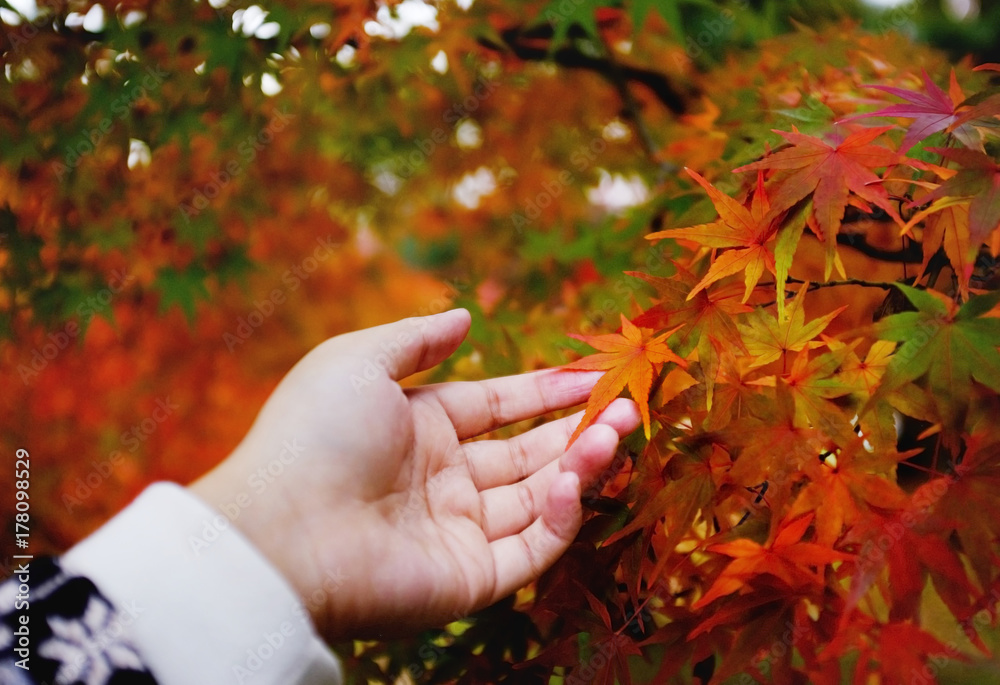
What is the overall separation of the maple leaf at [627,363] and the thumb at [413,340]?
265mm

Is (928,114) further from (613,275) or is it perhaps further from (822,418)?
(613,275)

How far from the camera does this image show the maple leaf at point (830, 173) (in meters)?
0.71

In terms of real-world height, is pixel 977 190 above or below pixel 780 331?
above

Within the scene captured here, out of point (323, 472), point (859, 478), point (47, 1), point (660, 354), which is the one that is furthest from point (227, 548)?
point (47, 1)

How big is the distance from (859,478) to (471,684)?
2.06 feet

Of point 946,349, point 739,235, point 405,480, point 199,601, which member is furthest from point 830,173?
point 199,601

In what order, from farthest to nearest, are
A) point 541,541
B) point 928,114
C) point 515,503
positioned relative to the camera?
point 515,503 → point 541,541 → point 928,114

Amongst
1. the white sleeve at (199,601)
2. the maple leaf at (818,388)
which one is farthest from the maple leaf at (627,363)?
the white sleeve at (199,601)

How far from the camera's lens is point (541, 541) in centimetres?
93

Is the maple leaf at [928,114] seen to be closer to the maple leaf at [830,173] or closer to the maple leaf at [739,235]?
the maple leaf at [830,173]

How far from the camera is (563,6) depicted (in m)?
1.40

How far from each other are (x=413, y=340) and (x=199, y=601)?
0.45 m

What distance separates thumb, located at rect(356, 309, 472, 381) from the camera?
3.21 feet

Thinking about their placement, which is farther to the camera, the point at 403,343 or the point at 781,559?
the point at 403,343
